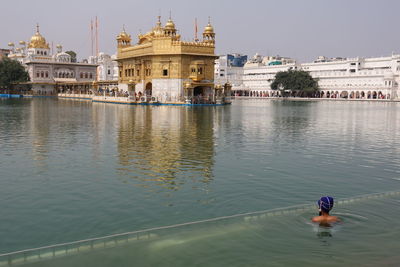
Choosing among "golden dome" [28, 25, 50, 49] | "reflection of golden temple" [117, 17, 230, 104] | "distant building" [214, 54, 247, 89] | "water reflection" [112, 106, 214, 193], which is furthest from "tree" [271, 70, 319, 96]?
"water reflection" [112, 106, 214, 193]

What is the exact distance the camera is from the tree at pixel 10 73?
8500cm

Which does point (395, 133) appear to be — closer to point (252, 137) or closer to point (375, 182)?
point (252, 137)

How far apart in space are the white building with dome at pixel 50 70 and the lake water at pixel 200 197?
76387mm

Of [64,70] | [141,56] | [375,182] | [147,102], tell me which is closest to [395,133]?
[375,182]

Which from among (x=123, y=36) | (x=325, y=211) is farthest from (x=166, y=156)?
(x=123, y=36)

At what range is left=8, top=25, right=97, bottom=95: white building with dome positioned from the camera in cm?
9194

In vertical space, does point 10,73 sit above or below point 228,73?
below

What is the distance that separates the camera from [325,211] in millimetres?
8070

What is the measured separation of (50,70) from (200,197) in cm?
9190

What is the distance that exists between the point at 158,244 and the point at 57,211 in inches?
108

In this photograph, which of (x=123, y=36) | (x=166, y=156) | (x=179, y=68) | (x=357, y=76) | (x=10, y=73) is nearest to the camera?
(x=166, y=156)

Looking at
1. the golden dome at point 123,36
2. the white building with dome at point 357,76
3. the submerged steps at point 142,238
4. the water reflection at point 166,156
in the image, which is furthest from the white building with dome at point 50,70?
the submerged steps at point 142,238

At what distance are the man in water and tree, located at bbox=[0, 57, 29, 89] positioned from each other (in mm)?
87929

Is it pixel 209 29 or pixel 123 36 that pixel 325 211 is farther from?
pixel 123 36
